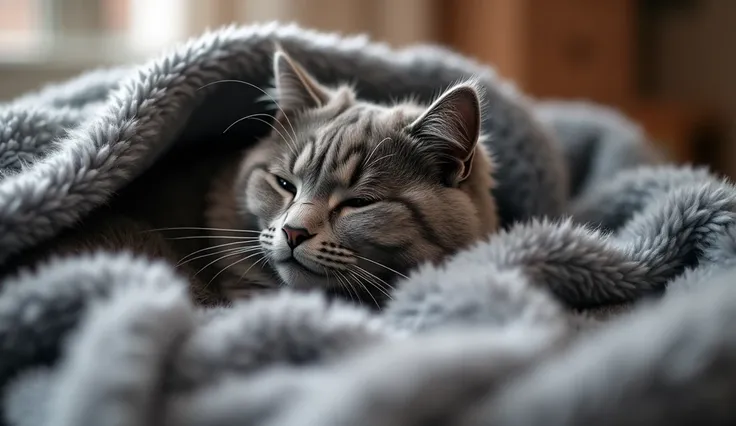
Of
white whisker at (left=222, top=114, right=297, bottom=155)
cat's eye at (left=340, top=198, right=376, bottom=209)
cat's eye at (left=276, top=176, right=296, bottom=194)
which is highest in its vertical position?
white whisker at (left=222, top=114, right=297, bottom=155)

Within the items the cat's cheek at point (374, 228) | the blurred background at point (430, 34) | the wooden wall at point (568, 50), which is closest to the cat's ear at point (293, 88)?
the cat's cheek at point (374, 228)

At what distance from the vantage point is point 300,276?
3.04 ft

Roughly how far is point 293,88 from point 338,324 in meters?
0.55

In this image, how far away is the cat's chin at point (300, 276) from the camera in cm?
92

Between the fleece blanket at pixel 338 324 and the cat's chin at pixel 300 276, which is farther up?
the fleece blanket at pixel 338 324

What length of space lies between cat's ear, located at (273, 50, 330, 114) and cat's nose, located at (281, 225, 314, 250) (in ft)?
0.87

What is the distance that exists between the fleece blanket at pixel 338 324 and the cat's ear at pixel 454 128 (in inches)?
8.0

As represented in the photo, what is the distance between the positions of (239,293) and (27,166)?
317mm

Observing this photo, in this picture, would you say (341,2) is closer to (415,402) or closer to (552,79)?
(552,79)

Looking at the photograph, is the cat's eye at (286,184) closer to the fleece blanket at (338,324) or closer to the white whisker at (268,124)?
the white whisker at (268,124)

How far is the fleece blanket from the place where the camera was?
50 centimetres

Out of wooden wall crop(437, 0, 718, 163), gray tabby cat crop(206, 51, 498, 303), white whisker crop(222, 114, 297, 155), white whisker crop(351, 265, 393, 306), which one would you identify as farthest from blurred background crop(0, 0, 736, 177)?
white whisker crop(351, 265, 393, 306)

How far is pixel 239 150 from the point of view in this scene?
4.05 feet

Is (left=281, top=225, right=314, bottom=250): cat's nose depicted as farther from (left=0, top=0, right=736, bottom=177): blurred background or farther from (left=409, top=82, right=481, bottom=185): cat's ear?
(left=0, top=0, right=736, bottom=177): blurred background
